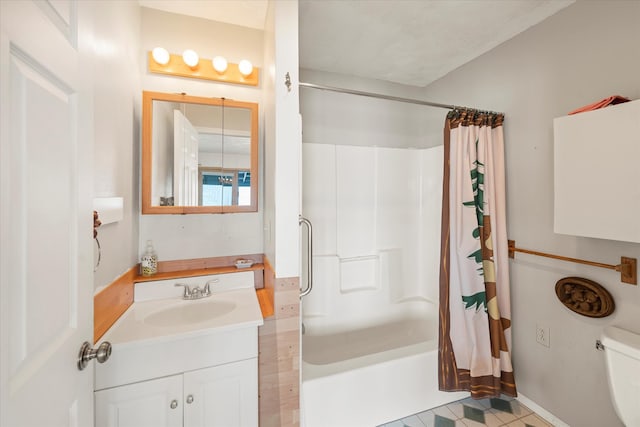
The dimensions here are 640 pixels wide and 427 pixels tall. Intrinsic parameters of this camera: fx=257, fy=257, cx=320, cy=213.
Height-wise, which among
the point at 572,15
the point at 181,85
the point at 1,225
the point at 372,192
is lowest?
the point at 1,225

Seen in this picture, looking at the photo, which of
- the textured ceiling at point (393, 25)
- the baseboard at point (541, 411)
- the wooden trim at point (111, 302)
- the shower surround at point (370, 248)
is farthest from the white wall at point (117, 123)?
the baseboard at point (541, 411)

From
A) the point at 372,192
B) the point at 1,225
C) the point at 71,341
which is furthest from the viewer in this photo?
the point at 372,192

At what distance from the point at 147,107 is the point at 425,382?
2556mm

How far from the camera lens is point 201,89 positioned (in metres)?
1.75

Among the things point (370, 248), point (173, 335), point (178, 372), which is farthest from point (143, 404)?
point (370, 248)

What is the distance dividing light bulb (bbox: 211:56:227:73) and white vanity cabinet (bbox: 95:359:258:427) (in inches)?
70.4

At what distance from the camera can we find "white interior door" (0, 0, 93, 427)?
51 cm

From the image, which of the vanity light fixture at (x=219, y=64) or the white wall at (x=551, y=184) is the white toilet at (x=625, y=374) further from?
the vanity light fixture at (x=219, y=64)

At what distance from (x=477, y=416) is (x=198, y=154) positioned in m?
2.54

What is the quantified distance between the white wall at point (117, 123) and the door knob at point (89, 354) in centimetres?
45

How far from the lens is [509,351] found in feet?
6.10

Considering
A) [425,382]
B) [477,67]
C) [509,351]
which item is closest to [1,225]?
[425,382]

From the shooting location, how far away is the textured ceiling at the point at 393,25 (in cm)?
161

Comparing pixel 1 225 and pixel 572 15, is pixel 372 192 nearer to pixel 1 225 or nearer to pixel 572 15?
pixel 572 15
